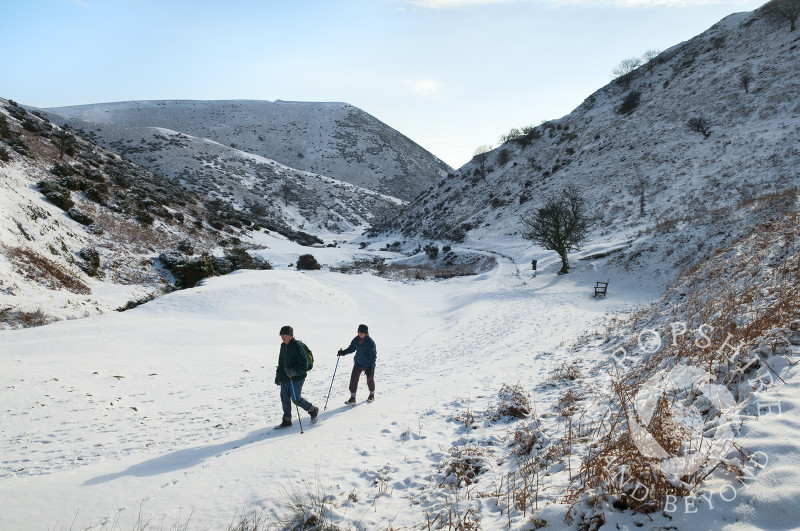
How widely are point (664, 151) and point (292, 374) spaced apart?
4999 centimetres

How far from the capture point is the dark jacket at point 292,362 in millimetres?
7332

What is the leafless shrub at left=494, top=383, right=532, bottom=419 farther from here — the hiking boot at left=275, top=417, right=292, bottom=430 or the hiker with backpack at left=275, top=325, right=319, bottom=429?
the hiking boot at left=275, top=417, right=292, bottom=430

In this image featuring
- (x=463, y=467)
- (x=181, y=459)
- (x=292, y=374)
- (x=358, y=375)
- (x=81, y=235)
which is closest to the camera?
(x=463, y=467)

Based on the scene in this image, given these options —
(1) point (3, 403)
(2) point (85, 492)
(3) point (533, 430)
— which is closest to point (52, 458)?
(2) point (85, 492)

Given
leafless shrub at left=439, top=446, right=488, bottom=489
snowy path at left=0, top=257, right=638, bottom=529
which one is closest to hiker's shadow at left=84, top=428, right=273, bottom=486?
snowy path at left=0, top=257, right=638, bottom=529

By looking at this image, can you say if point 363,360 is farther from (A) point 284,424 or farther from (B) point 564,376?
(B) point 564,376

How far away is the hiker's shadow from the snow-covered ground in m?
0.04

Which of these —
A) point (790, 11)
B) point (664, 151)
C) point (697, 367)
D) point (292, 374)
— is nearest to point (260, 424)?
point (292, 374)

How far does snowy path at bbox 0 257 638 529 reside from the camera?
15.4ft

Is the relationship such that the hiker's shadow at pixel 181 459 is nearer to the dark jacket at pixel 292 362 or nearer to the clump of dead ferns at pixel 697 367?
the dark jacket at pixel 292 362

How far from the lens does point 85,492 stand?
15.5ft

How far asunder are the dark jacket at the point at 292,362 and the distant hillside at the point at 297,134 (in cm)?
8282

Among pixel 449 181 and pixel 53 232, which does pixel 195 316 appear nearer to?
pixel 53 232

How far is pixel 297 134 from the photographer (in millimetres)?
115938
